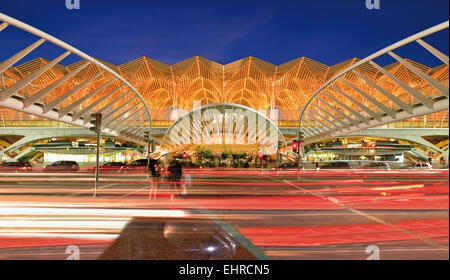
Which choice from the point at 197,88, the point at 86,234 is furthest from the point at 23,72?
the point at 86,234

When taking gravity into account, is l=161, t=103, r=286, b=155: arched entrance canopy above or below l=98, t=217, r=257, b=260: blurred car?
above

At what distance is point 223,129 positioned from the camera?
155 ft

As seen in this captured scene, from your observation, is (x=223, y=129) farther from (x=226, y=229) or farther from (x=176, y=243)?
(x=176, y=243)

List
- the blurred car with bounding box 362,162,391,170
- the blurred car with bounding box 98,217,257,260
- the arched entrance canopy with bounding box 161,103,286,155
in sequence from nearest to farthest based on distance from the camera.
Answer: the blurred car with bounding box 98,217,257,260, the blurred car with bounding box 362,162,391,170, the arched entrance canopy with bounding box 161,103,286,155

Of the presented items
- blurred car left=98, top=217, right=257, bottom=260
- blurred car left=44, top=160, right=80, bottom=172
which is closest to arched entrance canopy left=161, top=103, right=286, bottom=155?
blurred car left=44, top=160, right=80, bottom=172

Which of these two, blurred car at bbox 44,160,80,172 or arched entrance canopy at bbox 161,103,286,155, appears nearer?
blurred car at bbox 44,160,80,172

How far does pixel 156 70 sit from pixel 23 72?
24107 mm

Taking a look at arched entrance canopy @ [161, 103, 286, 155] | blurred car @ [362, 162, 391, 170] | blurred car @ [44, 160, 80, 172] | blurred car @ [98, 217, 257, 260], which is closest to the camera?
blurred car @ [98, 217, 257, 260]

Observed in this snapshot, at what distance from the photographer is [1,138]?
57562mm

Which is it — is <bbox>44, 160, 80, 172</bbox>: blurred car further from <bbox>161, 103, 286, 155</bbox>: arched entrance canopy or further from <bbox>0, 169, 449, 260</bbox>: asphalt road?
<bbox>0, 169, 449, 260</bbox>: asphalt road

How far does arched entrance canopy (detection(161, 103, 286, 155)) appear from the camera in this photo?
40.7 m

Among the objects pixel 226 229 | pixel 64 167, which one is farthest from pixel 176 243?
pixel 64 167

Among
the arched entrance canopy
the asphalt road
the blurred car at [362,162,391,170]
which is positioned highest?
the arched entrance canopy
